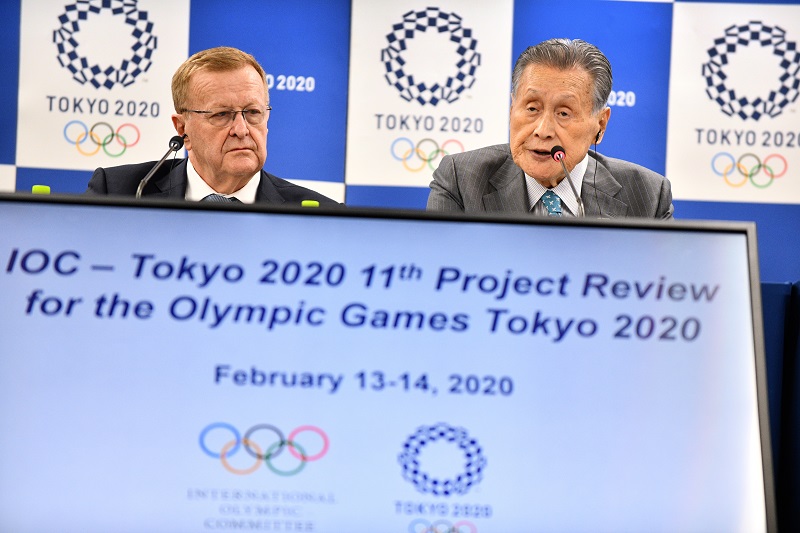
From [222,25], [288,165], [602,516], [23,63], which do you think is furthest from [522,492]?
[23,63]

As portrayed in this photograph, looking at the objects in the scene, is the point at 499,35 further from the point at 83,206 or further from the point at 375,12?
the point at 83,206

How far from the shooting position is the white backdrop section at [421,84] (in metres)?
3.84

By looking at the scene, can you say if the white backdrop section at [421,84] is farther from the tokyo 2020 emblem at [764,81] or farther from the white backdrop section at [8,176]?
the white backdrop section at [8,176]

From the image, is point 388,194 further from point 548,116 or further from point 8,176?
point 548,116

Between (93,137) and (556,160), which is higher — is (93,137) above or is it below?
above

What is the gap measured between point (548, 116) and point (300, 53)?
2001 millimetres

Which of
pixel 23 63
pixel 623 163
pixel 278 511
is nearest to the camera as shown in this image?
pixel 278 511

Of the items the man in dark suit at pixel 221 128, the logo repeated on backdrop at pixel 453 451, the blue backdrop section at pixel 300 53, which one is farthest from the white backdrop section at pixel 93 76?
the logo repeated on backdrop at pixel 453 451

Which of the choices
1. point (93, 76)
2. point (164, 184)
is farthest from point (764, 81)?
point (93, 76)

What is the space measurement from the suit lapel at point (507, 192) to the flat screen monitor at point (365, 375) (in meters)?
0.99

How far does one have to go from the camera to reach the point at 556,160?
2.05 m

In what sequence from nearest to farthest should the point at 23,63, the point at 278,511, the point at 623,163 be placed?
the point at 278,511 → the point at 623,163 → the point at 23,63

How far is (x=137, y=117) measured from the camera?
385 centimetres

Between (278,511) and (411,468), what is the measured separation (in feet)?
0.54
